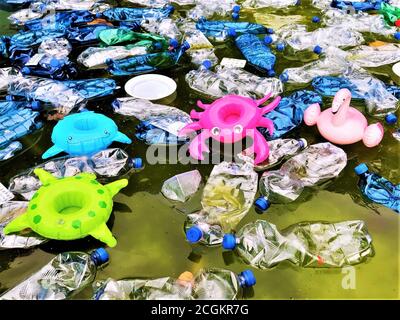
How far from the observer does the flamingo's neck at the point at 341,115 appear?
2.09 m

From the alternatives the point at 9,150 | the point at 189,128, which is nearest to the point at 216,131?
the point at 189,128

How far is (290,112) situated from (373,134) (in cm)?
45

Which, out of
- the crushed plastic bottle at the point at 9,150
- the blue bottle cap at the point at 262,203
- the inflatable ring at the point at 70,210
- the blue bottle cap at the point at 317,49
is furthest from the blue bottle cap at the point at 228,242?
the blue bottle cap at the point at 317,49

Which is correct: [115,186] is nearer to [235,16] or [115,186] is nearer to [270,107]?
[270,107]

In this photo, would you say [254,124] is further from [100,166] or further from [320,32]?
[320,32]

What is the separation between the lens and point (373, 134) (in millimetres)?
2125

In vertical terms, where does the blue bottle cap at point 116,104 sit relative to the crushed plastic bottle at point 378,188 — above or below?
above

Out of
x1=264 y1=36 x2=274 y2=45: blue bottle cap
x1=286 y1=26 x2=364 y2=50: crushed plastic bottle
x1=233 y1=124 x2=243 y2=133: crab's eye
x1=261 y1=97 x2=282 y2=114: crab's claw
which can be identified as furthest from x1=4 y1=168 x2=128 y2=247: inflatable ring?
x1=286 y1=26 x2=364 y2=50: crushed plastic bottle

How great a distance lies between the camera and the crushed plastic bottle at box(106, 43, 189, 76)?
2.78m

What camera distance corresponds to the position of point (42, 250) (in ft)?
5.74

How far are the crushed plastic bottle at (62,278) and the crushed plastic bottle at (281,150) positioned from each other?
0.91 metres

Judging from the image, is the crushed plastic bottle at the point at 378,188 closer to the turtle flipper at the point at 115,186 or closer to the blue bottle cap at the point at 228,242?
the blue bottle cap at the point at 228,242

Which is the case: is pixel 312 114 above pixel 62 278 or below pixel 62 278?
above
